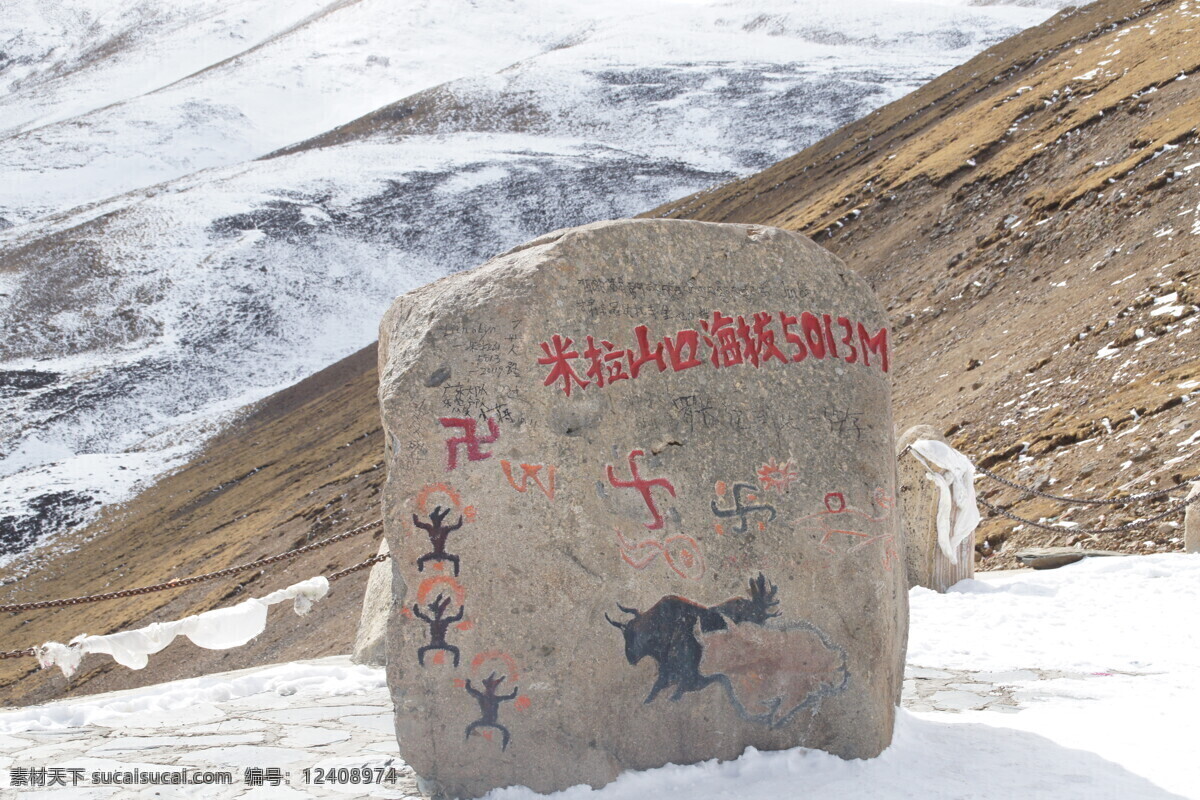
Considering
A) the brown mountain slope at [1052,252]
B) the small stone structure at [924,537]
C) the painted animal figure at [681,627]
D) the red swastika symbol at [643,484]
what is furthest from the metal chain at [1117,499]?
the red swastika symbol at [643,484]

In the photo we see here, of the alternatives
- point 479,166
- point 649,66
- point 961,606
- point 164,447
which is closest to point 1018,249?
point 961,606

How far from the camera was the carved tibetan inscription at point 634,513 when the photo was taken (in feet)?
13.8

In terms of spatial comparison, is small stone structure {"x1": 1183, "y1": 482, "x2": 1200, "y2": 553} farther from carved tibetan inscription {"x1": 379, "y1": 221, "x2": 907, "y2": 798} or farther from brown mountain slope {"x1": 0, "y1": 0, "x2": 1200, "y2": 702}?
carved tibetan inscription {"x1": 379, "y1": 221, "x2": 907, "y2": 798}

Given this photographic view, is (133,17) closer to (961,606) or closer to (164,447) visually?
(164,447)

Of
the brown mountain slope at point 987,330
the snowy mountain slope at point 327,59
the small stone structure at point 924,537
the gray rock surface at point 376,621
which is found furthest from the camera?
the snowy mountain slope at point 327,59

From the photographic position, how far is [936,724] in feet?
16.2

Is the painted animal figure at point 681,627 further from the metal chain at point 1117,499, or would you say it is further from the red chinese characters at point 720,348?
the metal chain at point 1117,499

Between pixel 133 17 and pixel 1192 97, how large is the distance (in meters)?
130

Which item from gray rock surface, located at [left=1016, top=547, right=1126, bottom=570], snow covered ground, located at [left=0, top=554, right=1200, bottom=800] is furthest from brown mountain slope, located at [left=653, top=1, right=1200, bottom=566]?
snow covered ground, located at [left=0, top=554, right=1200, bottom=800]

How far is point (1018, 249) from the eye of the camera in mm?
19297

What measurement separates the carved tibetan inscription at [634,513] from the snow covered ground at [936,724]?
9.9 inches

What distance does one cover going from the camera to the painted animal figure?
430 cm

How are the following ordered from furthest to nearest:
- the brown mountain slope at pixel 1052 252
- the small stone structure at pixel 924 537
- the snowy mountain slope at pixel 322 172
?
the snowy mountain slope at pixel 322 172, the brown mountain slope at pixel 1052 252, the small stone structure at pixel 924 537

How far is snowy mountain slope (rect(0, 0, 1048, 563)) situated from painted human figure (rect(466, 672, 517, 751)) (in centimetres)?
2755
